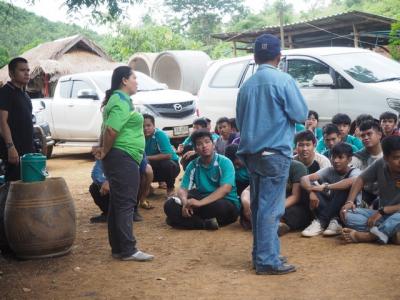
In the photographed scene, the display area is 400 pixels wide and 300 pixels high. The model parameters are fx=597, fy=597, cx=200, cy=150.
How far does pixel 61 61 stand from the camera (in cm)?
2177

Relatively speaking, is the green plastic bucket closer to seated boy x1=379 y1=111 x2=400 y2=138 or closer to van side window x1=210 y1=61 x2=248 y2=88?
seated boy x1=379 y1=111 x2=400 y2=138

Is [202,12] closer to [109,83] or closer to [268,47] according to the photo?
[109,83]

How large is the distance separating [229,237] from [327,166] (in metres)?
1.30

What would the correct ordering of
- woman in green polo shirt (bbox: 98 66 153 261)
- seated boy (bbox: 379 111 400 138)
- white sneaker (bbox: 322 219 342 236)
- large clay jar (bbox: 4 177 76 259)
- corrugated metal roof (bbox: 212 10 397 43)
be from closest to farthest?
1. woman in green polo shirt (bbox: 98 66 153 261)
2. large clay jar (bbox: 4 177 76 259)
3. white sneaker (bbox: 322 219 342 236)
4. seated boy (bbox: 379 111 400 138)
5. corrugated metal roof (bbox: 212 10 397 43)

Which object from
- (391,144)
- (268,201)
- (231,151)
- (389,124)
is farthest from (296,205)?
(389,124)

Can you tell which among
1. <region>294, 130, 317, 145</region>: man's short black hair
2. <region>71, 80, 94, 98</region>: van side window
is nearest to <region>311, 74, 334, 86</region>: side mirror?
<region>294, 130, 317, 145</region>: man's short black hair

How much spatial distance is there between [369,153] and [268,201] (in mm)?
2180

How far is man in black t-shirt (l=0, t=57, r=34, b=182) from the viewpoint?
5844mm

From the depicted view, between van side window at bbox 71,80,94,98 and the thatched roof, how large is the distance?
23.4 ft

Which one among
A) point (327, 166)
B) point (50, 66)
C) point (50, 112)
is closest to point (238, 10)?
point (50, 66)

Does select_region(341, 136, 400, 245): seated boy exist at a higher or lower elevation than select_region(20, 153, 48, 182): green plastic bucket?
lower

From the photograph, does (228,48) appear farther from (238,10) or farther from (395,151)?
(395,151)

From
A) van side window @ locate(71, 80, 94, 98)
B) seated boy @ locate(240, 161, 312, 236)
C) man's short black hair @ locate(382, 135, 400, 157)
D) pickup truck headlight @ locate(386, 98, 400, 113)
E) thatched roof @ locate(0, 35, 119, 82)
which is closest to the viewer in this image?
man's short black hair @ locate(382, 135, 400, 157)

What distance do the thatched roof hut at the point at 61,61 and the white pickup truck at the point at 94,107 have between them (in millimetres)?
6331
